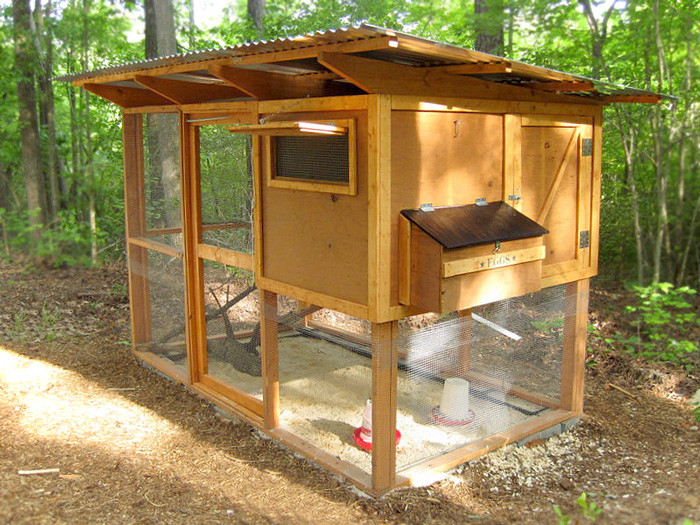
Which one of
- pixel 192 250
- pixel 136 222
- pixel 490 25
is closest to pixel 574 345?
pixel 192 250

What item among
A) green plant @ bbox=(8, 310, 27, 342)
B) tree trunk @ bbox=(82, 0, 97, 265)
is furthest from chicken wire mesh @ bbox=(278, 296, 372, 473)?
tree trunk @ bbox=(82, 0, 97, 265)

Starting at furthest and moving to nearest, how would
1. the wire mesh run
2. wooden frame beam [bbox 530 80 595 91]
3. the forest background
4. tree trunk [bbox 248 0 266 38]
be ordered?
tree trunk [bbox 248 0 266 38], the forest background, the wire mesh run, wooden frame beam [bbox 530 80 595 91]

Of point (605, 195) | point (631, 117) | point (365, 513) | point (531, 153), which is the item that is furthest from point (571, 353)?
point (605, 195)

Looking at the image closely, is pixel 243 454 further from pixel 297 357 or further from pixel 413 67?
pixel 413 67

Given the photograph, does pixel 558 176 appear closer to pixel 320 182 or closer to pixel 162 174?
pixel 320 182

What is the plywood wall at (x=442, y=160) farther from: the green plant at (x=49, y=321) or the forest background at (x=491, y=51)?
the green plant at (x=49, y=321)

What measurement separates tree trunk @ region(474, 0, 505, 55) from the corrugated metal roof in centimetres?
324

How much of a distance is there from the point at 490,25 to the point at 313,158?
460 centimetres

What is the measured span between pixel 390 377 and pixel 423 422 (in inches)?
40.0

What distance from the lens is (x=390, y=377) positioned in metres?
3.79

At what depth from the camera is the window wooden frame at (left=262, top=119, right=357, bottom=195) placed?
3550 millimetres

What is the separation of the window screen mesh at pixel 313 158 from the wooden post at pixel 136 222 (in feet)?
7.60

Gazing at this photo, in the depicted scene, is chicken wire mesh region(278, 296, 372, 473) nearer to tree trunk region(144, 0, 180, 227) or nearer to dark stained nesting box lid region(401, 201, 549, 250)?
tree trunk region(144, 0, 180, 227)

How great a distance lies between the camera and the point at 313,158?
3.88 m
